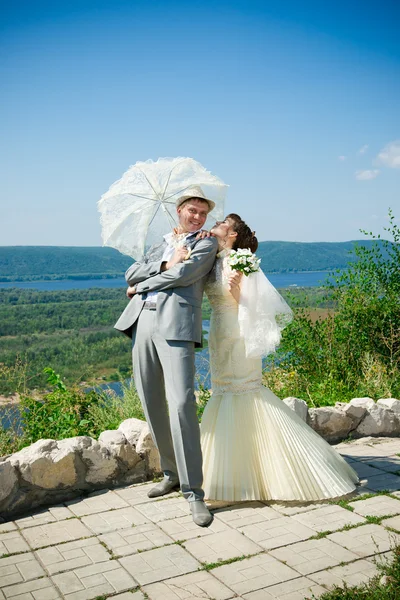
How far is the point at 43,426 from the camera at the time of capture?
18.5ft

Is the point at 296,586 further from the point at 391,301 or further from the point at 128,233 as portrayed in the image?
the point at 391,301

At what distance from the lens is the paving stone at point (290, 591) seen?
3016 millimetres

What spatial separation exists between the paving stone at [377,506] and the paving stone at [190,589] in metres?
1.35

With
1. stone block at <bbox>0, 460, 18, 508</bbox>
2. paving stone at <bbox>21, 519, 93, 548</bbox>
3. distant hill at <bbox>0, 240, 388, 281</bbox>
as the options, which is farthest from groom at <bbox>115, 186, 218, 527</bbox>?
distant hill at <bbox>0, 240, 388, 281</bbox>

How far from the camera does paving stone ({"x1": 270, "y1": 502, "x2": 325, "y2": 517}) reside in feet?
13.5

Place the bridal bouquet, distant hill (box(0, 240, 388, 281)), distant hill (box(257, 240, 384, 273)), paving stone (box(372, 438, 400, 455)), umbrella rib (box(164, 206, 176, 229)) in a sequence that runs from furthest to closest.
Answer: distant hill (box(0, 240, 388, 281)) → distant hill (box(257, 240, 384, 273)) → paving stone (box(372, 438, 400, 455)) → umbrella rib (box(164, 206, 176, 229)) → the bridal bouquet

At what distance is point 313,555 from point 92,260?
189 feet

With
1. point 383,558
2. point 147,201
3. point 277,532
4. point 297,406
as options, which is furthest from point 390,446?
point 147,201

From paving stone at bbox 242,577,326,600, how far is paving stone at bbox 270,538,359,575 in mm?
123

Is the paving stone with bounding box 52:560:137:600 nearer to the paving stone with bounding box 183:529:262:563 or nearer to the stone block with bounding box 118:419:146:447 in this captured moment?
the paving stone with bounding box 183:529:262:563

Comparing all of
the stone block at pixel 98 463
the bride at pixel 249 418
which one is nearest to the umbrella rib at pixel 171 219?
the bride at pixel 249 418

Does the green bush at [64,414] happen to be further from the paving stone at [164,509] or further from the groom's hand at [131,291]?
the groom's hand at [131,291]

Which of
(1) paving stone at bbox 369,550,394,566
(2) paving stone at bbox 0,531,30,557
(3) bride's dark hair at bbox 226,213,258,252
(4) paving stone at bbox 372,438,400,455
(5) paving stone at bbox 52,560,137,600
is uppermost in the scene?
(3) bride's dark hair at bbox 226,213,258,252

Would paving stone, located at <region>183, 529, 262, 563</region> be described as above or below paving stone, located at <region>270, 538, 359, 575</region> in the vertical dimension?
below
